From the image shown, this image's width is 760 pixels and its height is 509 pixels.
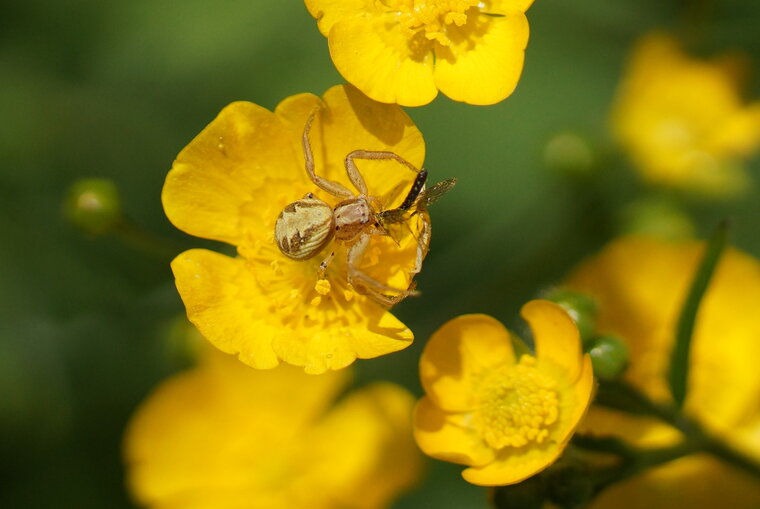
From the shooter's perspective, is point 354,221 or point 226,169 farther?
point 354,221

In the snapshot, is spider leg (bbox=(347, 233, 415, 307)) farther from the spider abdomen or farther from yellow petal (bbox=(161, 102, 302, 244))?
yellow petal (bbox=(161, 102, 302, 244))

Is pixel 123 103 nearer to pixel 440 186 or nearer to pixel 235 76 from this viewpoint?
pixel 235 76

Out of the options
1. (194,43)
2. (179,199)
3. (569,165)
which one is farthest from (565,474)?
(194,43)

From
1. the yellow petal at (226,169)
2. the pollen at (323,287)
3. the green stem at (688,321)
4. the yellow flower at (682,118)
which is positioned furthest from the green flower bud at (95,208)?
the yellow flower at (682,118)

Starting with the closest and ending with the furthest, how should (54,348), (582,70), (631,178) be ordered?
(54,348) → (631,178) → (582,70)

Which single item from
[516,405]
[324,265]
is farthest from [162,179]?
[516,405]

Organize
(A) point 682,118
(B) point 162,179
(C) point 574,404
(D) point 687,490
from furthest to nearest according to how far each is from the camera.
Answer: (A) point 682,118 → (B) point 162,179 → (D) point 687,490 → (C) point 574,404

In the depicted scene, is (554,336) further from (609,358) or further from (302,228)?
(302,228)
